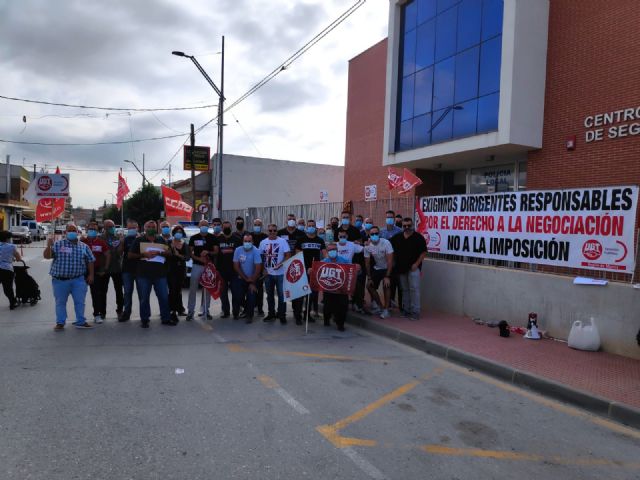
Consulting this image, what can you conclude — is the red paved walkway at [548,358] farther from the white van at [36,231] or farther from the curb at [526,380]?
the white van at [36,231]

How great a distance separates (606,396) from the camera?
17.0 feet

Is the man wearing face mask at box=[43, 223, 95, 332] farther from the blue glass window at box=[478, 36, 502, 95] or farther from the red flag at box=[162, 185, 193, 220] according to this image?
the red flag at box=[162, 185, 193, 220]

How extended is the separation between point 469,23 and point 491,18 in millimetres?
914

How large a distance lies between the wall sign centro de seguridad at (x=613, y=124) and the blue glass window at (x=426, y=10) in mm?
Result: 6521

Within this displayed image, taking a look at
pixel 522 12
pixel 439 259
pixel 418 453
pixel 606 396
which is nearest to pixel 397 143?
pixel 522 12

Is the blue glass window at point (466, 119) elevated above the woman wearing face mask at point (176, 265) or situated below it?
above

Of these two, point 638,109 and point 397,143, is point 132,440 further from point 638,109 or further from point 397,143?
point 397,143

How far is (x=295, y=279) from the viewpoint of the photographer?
29.1ft

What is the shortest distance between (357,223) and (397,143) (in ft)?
21.1

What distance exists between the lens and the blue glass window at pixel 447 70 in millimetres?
12992

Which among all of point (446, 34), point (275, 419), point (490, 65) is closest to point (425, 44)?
point (446, 34)

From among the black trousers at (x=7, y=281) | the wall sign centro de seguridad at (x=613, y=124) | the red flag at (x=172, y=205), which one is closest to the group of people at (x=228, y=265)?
the black trousers at (x=7, y=281)

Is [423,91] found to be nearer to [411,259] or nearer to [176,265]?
[411,259]

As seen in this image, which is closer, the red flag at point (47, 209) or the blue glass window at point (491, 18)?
the blue glass window at point (491, 18)
